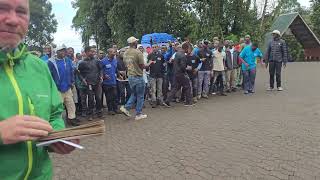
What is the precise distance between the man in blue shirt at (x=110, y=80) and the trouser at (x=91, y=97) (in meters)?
0.40

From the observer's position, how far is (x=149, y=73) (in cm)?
1321

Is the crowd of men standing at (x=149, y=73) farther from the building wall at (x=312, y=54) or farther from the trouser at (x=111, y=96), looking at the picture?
the building wall at (x=312, y=54)

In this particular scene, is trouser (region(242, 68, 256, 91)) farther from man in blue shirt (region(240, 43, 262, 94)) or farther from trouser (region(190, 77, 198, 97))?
trouser (region(190, 77, 198, 97))

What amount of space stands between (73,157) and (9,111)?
5.44m

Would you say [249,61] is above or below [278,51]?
below

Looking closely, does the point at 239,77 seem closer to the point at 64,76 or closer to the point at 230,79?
the point at 230,79

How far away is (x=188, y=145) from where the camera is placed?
7.69 m

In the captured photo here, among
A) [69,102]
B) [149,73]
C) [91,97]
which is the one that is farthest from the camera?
[149,73]

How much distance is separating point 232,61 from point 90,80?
6.01m

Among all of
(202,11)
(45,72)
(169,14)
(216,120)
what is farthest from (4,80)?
(169,14)

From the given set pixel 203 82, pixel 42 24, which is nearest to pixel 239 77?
pixel 203 82

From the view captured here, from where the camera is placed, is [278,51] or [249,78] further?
[249,78]

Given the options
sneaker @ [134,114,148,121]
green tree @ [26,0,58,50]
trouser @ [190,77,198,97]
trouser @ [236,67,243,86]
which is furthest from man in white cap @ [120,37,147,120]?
green tree @ [26,0,58,50]

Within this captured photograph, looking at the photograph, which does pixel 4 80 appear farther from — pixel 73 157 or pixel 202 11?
pixel 202 11
